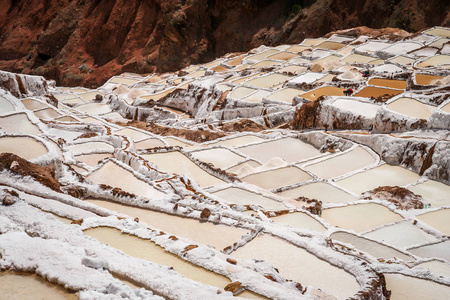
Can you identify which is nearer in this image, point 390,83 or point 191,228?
point 191,228

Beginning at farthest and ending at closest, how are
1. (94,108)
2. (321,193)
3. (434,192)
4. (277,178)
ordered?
(94,108) < (277,178) < (434,192) < (321,193)

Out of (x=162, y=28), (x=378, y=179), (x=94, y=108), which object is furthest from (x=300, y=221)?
(x=162, y=28)

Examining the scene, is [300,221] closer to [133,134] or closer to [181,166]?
[181,166]

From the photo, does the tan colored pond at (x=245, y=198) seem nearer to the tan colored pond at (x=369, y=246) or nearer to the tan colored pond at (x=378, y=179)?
the tan colored pond at (x=369, y=246)

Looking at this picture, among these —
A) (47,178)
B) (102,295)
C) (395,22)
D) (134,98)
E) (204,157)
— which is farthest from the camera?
(395,22)

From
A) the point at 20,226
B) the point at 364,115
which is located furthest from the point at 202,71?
the point at 20,226

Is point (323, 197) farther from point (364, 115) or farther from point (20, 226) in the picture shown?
point (20, 226)
